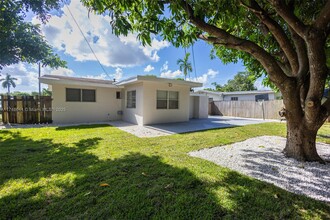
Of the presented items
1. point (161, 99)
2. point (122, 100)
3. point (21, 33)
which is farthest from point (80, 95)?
point (21, 33)

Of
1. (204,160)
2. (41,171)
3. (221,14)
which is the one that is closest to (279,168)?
(204,160)

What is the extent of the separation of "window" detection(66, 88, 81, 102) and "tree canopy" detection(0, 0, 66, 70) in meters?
8.20

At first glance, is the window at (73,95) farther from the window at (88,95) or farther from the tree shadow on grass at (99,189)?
the tree shadow on grass at (99,189)

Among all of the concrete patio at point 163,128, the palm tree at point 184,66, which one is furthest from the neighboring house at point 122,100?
the palm tree at point 184,66

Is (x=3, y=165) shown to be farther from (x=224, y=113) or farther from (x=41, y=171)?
(x=224, y=113)

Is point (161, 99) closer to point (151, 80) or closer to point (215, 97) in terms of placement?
point (151, 80)

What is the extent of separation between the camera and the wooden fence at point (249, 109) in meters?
14.5

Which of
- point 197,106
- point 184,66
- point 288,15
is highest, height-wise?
point 184,66

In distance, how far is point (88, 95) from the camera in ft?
34.2

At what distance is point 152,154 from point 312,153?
3884 millimetres

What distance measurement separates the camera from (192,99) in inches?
543

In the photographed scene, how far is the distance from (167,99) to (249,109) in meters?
10.6

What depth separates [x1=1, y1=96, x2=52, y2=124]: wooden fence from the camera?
9.19 meters

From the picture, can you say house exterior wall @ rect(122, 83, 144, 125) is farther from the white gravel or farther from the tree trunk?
the tree trunk
